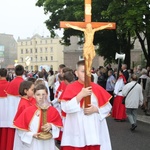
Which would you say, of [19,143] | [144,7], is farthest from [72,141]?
[144,7]

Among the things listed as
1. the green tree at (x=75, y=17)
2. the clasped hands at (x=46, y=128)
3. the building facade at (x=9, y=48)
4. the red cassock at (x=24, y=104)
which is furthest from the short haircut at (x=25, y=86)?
the building facade at (x=9, y=48)

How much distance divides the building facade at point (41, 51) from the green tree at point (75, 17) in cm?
7959

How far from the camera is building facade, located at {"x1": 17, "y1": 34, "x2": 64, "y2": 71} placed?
113 meters

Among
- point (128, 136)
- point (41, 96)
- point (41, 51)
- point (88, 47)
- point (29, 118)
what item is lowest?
point (128, 136)

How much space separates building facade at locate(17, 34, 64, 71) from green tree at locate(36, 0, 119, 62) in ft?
261

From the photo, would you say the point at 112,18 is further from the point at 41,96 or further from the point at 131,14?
the point at 41,96

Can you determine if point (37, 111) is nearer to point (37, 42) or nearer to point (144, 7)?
point (144, 7)

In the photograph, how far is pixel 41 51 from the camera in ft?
385

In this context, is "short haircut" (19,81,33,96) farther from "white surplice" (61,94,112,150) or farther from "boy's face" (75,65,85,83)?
"boy's face" (75,65,85,83)

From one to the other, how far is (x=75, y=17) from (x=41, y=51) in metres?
92.8

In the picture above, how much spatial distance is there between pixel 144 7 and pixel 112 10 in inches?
82.0

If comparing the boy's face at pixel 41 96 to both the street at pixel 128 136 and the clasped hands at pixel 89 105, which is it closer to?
the clasped hands at pixel 89 105

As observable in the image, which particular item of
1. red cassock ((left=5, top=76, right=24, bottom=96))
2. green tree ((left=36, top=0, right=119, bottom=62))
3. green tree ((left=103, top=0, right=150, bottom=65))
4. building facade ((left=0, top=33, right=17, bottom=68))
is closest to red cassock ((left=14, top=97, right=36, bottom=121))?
red cassock ((left=5, top=76, right=24, bottom=96))

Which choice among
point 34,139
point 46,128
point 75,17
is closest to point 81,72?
point 46,128
